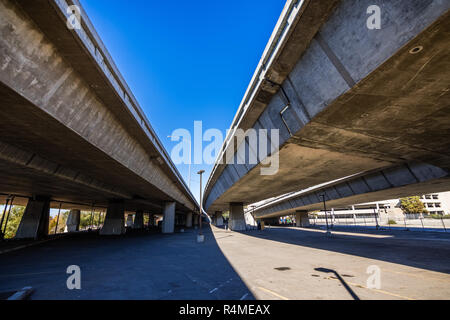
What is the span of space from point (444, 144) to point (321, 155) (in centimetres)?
564

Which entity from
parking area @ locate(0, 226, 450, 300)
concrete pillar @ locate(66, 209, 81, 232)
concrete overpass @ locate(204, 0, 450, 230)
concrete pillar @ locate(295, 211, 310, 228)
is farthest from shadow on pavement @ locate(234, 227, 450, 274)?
concrete pillar @ locate(66, 209, 81, 232)

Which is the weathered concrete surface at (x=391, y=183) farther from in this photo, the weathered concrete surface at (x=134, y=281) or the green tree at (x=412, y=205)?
the green tree at (x=412, y=205)

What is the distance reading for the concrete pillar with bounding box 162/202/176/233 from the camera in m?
33.3

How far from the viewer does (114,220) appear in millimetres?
31203

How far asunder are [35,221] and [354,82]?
126 ft

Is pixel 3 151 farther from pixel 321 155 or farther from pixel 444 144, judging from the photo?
pixel 444 144

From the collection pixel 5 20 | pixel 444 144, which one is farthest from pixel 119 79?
pixel 444 144

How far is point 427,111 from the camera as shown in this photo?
274 inches

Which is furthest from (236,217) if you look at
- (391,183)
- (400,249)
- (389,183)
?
(400,249)

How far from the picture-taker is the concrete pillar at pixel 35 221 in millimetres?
26562

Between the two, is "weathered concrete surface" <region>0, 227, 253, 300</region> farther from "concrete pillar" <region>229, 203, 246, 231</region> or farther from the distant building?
the distant building

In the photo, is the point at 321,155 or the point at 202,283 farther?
the point at 321,155

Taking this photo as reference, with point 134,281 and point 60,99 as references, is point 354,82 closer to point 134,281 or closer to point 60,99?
point 134,281

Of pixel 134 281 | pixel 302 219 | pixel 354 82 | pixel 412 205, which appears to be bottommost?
pixel 134 281
